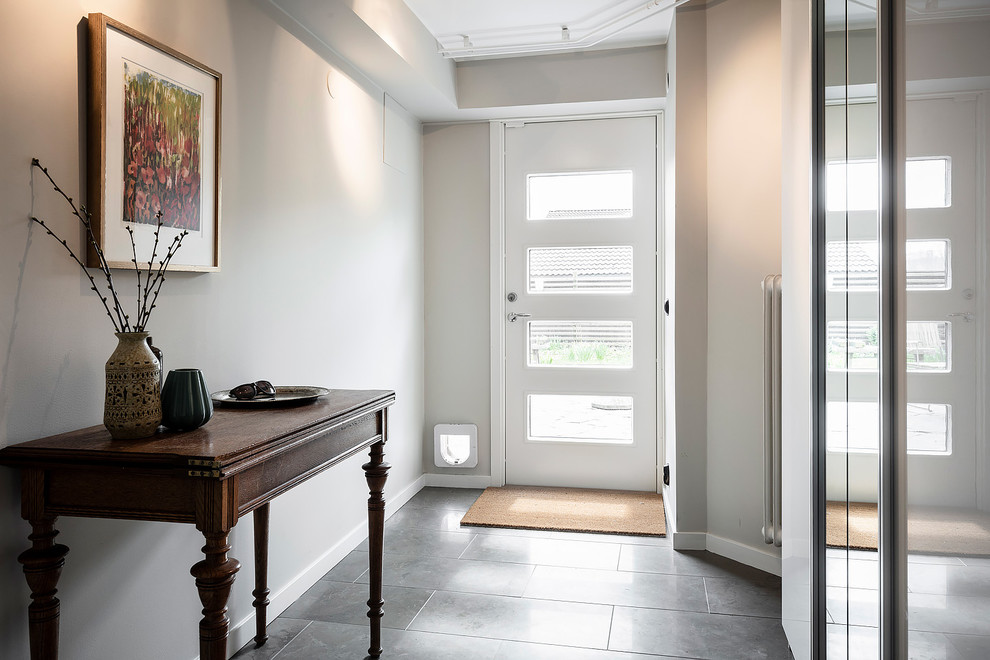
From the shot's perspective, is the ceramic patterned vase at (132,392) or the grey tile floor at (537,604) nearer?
the ceramic patterned vase at (132,392)

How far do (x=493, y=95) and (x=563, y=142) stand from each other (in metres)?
0.49

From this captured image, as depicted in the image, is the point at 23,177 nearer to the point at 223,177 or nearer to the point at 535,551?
the point at 223,177

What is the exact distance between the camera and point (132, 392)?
133 cm

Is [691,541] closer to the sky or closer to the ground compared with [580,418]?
closer to the ground

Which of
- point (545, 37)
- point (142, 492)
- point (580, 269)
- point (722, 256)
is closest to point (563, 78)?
point (545, 37)

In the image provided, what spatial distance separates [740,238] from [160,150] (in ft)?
7.10

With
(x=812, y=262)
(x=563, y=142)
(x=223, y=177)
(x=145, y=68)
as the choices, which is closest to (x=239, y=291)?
(x=223, y=177)

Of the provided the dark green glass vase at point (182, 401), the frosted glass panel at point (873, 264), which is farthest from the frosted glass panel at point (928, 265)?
the dark green glass vase at point (182, 401)

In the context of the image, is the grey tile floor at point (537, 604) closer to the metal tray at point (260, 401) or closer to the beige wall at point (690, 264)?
the beige wall at point (690, 264)

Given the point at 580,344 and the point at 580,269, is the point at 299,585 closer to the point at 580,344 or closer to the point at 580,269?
the point at 580,344

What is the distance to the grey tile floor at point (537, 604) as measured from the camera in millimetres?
2092

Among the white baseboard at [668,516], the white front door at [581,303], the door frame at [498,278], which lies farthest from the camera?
the door frame at [498,278]

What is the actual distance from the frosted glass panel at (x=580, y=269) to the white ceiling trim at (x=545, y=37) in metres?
1.09

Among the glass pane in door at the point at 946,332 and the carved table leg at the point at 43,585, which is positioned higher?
the glass pane in door at the point at 946,332
